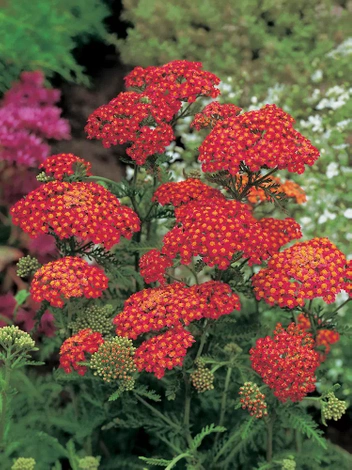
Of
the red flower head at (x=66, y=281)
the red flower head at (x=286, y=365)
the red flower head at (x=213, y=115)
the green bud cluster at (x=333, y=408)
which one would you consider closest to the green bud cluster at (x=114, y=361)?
the red flower head at (x=66, y=281)

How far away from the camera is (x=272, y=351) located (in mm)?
2061

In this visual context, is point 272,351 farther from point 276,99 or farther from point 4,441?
point 276,99

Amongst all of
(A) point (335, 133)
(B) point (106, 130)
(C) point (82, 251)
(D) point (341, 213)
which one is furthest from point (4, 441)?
(A) point (335, 133)

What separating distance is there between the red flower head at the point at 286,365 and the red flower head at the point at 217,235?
0.28 meters

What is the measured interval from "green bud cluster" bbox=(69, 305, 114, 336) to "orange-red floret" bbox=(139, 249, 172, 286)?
0.73ft

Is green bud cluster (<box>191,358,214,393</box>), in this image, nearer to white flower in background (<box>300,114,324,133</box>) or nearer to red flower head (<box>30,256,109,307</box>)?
red flower head (<box>30,256,109,307</box>)

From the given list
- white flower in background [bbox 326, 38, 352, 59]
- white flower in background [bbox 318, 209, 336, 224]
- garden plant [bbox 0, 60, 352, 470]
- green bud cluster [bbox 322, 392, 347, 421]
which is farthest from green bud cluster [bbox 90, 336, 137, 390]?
white flower in background [bbox 326, 38, 352, 59]

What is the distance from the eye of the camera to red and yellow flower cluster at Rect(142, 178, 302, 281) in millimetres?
2031

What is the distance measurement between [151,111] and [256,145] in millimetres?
426

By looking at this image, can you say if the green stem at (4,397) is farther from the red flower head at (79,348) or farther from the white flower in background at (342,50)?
the white flower in background at (342,50)

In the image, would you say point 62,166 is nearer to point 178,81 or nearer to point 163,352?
point 178,81

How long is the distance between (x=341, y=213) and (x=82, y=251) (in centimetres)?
242

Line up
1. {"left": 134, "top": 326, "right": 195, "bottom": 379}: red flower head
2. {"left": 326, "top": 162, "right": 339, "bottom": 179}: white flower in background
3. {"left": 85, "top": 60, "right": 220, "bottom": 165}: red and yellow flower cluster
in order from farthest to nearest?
{"left": 326, "top": 162, "right": 339, "bottom": 179}: white flower in background → {"left": 85, "top": 60, "right": 220, "bottom": 165}: red and yellow flower cluster → {"left": 134, "top": 326, "right": 195, "bottom": 379}: red flower head

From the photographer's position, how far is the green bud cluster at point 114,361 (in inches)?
78.8
